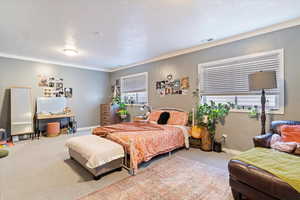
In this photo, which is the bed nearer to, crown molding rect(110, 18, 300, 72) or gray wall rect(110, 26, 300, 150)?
gray wall rect(110, 26, 300, 150)

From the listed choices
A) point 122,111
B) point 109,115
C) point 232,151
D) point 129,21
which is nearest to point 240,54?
point 232,151

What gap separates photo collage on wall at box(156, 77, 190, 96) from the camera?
416 centimetres

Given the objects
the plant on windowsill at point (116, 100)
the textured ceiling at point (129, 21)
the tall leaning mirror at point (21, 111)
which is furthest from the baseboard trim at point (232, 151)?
the tall leaning mirror at point (21, 111)

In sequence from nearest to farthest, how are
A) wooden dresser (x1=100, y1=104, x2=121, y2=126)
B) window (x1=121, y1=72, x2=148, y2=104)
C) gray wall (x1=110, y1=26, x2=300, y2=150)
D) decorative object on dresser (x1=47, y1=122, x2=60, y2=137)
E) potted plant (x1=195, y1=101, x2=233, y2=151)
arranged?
gray wall (x1=110, y1=26, x2=300, y2=150)
potted plant (x1=195, y1=101, x2=233, y2=151)
decorative object on dresser (x1=47, y1=122, x2=60, y2=137)
window (x1=121, y1=72, x2=148, y2=104)
wooden dresser (x1=100, y1=104, x2=121, y2=126)

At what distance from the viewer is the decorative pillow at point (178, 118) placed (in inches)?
151

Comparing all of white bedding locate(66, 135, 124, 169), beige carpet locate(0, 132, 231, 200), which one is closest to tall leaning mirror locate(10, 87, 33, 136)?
beige carpet locate(0, 132, 231, 200)

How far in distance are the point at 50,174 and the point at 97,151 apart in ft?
3.35

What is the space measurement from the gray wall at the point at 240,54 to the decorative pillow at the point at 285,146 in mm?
956

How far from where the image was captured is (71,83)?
227 inches

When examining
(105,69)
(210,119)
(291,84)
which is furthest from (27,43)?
(291,84)

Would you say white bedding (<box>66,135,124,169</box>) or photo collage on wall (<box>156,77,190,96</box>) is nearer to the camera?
white bedding (<box>66,135,124,169</box>)

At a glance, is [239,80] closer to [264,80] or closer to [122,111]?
[264,80]

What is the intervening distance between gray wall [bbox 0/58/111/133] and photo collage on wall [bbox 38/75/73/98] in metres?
0.13

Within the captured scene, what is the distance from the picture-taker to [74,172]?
252 centimetres
